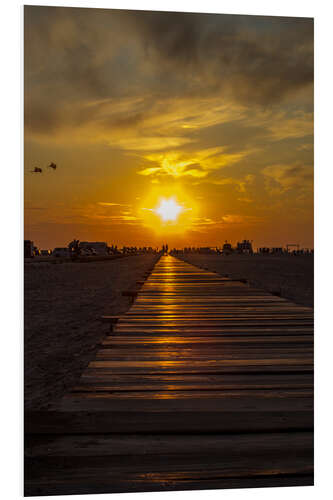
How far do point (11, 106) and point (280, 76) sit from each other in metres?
3.24

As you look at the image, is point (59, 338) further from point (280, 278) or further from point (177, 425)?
point (280, 278)

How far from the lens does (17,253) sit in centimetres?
334

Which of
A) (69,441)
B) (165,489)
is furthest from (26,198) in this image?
(165,489)

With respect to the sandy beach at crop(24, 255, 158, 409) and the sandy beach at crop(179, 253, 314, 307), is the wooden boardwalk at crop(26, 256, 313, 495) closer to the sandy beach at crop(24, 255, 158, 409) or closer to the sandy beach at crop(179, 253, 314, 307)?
the sandy beach at crop(24, 255, 158, 409)

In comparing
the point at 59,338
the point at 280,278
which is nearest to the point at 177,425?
the point at 59,338

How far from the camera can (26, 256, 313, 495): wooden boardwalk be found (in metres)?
1.98

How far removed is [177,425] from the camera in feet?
7.32

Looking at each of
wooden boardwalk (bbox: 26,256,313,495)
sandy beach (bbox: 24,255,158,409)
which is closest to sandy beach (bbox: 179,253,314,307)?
sandy beach (bbox: 24,255,158,409)

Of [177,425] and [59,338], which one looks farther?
[59,338]

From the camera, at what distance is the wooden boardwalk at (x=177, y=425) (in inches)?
77.9

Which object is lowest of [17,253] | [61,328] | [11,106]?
[61,328]

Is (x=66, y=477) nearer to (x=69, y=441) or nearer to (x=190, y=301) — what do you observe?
(x=69, y=441)

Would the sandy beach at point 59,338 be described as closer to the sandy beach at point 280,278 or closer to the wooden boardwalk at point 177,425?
the wooden boardwalk at point 177,425

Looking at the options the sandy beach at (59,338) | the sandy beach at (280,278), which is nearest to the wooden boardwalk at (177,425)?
the sandy beach at (59,338)
